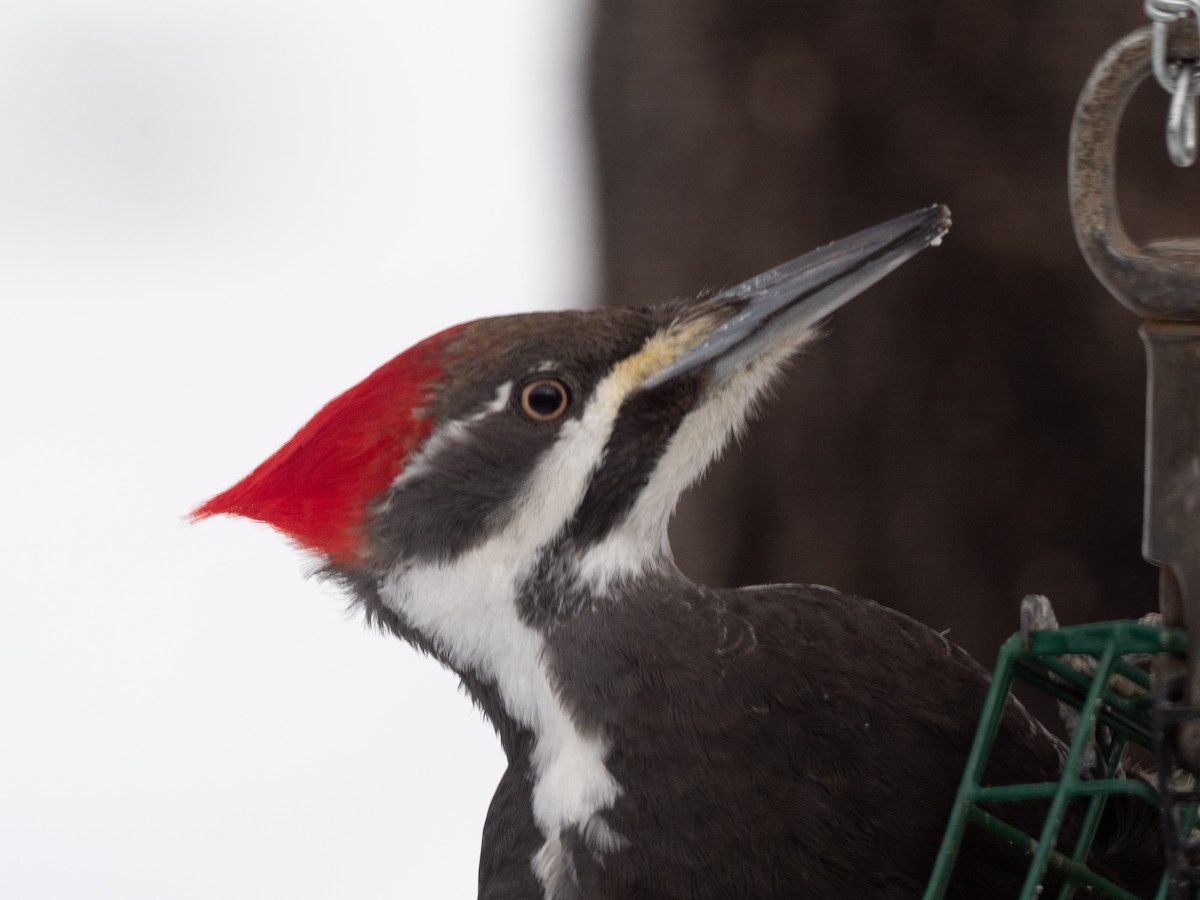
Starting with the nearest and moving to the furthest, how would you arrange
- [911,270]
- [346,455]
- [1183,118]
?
[1183,118], [346,455], [911,270]

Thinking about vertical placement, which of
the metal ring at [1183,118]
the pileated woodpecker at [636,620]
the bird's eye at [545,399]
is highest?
the metal ring at [1183,118]

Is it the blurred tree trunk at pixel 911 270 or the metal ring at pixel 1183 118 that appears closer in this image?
the metal ring at pixel 1183 118

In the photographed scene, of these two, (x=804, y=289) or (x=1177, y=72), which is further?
(x=804, y=289)

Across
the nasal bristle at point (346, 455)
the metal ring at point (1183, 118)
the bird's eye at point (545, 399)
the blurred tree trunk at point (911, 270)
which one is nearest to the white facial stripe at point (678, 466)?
the bird's eye at point (545, 399)

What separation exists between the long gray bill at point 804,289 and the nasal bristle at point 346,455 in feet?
0.76

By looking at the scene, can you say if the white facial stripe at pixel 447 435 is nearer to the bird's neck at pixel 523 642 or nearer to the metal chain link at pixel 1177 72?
the bird's neck at pixel 523 642

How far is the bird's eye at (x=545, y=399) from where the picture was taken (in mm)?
1434

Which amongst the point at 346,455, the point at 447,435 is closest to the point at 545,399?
the point at 447,435

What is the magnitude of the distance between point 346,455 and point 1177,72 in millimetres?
809

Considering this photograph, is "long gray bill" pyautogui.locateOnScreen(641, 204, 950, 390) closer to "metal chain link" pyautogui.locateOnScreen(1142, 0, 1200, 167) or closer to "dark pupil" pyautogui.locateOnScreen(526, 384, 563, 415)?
"dark pupil" pyautogui.locateOnScreen(526, 384, 563, 415)

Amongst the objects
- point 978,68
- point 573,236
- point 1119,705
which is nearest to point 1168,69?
point 1119,705

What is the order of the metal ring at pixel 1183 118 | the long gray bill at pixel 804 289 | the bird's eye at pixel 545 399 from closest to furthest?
the metal ring at pixel 1183 118 → the long gray bill at pixel 804 289 → the bird's eye at pixel 545 399

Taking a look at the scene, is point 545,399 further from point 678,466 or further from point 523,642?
point 523,642

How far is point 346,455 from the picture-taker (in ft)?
4.58
